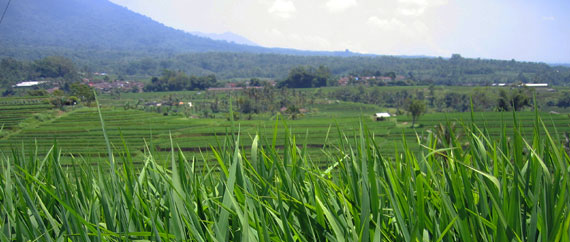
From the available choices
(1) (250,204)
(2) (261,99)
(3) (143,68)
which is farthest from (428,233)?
(3) (143,68)

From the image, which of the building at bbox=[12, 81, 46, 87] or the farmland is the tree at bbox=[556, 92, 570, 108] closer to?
the farmland

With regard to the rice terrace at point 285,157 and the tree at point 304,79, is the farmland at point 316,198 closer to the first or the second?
the rice terrace at point 285,157

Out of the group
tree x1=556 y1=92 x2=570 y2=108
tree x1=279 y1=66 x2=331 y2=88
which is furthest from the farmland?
tree x1=279 y1=66 x2=331 y2=88

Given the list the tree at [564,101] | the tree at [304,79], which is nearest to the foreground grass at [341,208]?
the tree at [564,101]

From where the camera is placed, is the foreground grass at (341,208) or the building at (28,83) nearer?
the foreground grass at (341,208)

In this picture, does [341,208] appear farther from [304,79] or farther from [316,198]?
[304,79]

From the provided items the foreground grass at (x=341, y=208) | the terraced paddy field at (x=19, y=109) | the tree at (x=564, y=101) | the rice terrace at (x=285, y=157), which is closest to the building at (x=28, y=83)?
the rice terrace at (x=285, y=157)

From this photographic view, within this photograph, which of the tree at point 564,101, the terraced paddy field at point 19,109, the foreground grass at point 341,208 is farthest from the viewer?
the tree at point 564,101

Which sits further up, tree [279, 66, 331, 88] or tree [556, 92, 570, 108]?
tree [279, 66, 331, 88]

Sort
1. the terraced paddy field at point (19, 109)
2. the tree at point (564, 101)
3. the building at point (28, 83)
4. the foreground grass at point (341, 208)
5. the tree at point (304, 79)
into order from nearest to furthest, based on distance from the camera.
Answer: the foreground grass at point (341, 208), the terraced paddy field at point (19, 109), the tree at point (564, 101), the building at point (28, 83), the tree at point (304, 79)

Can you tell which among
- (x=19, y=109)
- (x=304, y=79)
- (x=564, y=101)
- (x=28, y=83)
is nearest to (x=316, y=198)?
(x=19, y=109)

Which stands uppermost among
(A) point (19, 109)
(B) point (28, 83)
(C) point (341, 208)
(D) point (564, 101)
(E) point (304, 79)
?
(B) point (28, 83)

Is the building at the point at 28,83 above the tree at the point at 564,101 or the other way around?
above

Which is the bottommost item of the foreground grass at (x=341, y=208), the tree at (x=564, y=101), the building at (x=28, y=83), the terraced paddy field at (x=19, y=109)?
the tree at (x=564, y=101)
